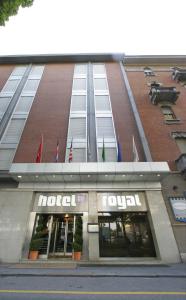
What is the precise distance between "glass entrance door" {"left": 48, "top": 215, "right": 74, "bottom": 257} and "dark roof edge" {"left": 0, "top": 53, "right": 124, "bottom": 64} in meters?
24.3

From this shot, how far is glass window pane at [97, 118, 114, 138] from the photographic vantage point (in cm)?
1719

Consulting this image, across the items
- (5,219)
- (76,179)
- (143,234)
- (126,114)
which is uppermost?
(126,114)

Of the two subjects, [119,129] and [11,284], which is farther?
[119,129]

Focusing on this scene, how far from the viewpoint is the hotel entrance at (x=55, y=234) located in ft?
38.3

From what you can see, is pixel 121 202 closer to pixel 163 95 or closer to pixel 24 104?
pixel 163 95

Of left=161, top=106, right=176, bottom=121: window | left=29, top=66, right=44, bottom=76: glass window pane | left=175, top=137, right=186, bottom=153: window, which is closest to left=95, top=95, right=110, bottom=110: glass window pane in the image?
left=161, top=106, right=176, bottom=121: window

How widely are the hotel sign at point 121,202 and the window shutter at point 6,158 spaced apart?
7.86 m

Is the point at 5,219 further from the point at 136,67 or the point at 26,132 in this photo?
the point at 136,67

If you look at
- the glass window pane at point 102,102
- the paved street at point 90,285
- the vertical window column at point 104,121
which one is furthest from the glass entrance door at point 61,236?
the glass window pane at point 102,102

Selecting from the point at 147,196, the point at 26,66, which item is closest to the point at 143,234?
the point at 147,196

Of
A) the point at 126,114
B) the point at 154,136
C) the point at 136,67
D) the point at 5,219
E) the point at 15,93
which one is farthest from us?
the point at 136,67

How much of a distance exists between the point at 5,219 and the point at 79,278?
7069 mm

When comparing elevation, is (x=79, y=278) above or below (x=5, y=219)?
below

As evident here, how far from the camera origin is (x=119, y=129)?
683 inches
